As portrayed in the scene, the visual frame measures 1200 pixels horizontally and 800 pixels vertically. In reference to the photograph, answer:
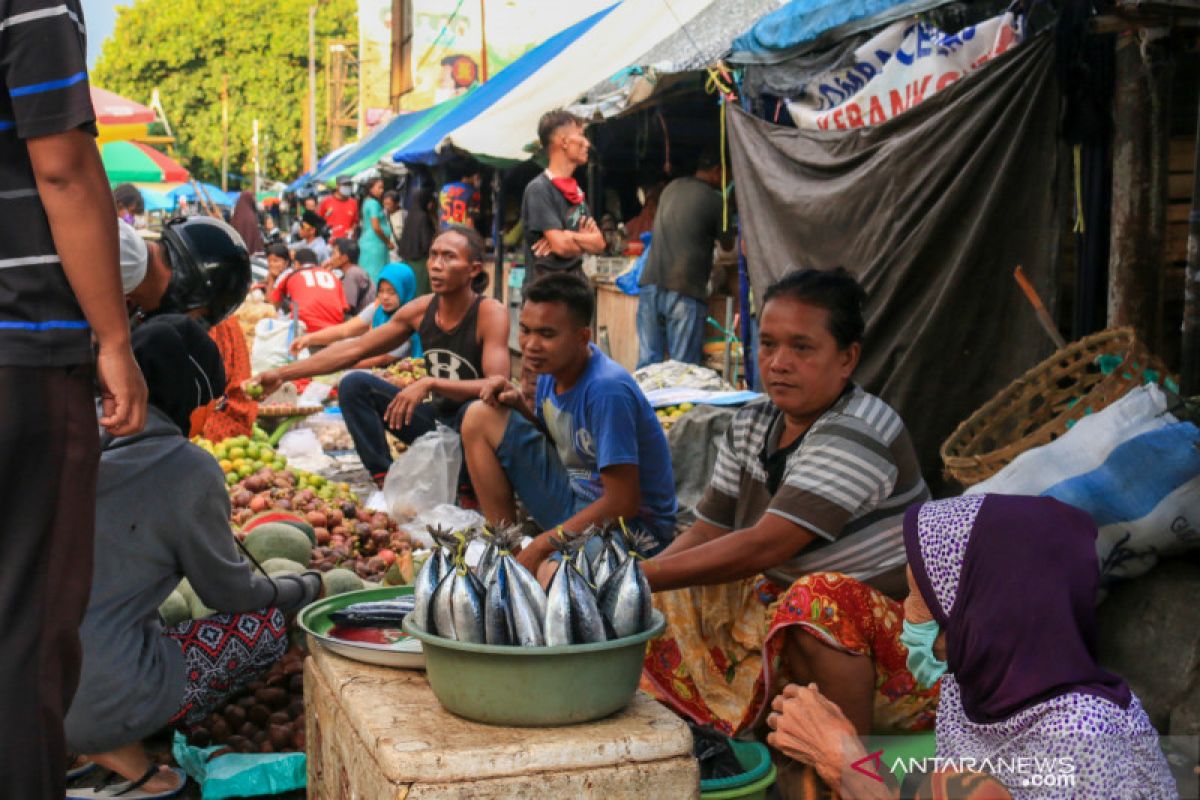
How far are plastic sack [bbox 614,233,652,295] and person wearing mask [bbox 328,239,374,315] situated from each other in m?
4.01

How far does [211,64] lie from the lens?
4862cm

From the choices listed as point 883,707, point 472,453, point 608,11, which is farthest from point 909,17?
point 608,11

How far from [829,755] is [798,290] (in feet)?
4.46

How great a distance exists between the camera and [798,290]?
3.19 meters

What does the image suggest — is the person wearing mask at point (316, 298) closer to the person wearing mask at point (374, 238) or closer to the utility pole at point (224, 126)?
the person wearing mask at point (374, 238)

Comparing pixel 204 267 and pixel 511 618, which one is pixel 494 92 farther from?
pixel 511 618

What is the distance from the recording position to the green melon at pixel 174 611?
3.74 meters

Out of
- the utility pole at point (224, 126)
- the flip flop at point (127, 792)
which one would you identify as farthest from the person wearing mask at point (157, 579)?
the utility pole at point (224, 126)

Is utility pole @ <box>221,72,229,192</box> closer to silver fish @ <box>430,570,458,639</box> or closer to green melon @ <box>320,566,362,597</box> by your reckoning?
green melon @ <box>320,566,362,597</box>

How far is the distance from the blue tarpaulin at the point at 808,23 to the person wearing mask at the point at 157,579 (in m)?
3.55

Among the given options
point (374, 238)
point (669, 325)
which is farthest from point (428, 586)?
point (374, 238)

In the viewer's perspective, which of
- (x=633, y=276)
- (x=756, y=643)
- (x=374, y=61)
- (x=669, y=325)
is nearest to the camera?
(x=756, y=643)

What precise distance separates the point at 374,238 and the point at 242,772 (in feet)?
51.1

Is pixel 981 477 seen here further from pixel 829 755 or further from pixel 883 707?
pixel 829 755
